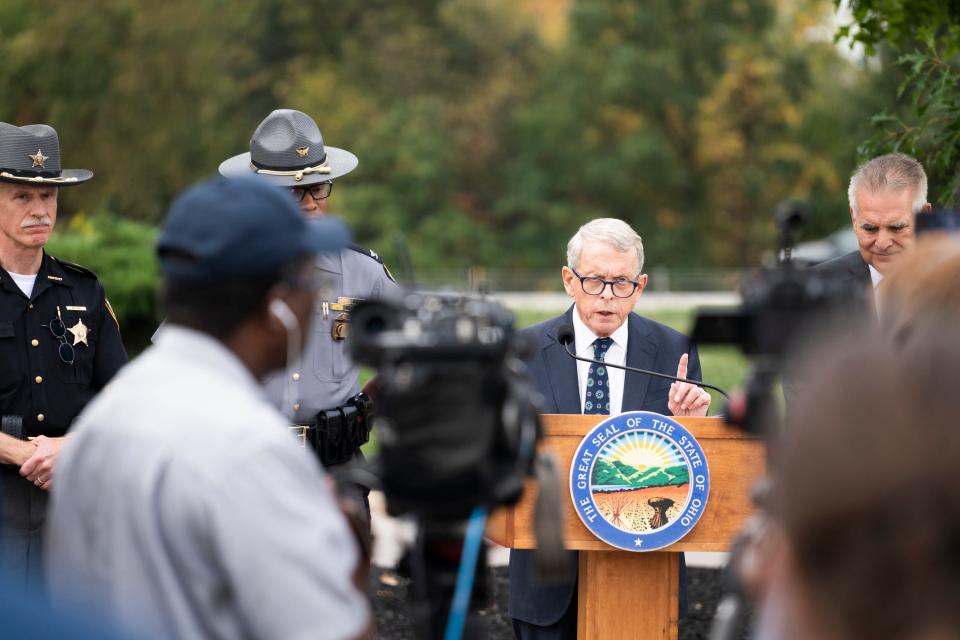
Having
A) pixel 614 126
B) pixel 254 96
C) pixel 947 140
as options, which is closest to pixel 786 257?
pixel 947 140

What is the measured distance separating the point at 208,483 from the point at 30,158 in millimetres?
3674

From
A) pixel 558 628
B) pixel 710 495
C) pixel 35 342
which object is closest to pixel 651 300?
pixel 558 628

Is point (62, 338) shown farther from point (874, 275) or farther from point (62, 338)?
point (874, 275)

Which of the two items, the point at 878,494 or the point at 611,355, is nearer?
the point at 878,494

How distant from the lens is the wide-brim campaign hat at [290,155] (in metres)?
5.53

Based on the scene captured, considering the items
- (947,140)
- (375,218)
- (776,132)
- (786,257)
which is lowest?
(786,257)

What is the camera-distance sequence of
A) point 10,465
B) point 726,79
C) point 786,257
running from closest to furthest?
1. point 786,257
2. point 10,465
3. point 726,79

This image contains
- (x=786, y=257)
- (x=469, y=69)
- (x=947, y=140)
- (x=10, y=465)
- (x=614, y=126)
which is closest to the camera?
(x=786, y=257)

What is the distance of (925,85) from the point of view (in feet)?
21.6

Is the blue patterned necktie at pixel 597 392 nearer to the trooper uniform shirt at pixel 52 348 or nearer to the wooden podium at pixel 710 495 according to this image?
the wooden podium at pixel 710 495

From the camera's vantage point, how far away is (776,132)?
43.0 m

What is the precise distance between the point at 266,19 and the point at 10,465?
45114 millimetres

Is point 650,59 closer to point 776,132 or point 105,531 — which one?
point 776,132

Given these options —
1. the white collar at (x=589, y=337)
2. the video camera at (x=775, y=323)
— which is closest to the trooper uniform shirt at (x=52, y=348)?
the white collar at (x=589, y=337)
